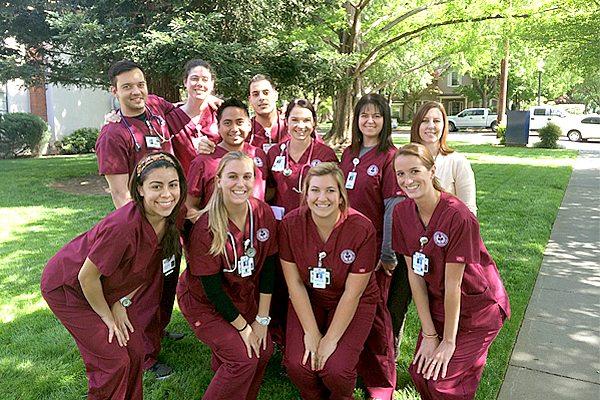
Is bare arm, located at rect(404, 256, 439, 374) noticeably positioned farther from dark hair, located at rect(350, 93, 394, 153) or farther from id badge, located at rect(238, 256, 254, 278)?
id badge, located at rect(238, 256, 254, 278)

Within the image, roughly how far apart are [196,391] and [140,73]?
95.1 inches

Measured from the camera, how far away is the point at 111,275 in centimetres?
253

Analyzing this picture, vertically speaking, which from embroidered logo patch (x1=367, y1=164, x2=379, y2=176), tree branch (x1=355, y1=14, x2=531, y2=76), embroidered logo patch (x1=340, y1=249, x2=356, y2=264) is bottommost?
embroidered logo patch (x1=340, y1=249, x2=356, y2=264)

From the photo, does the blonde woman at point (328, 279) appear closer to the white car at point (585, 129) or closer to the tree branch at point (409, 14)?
the tree branch at point (409, 14)

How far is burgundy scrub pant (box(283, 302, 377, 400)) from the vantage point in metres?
2.76

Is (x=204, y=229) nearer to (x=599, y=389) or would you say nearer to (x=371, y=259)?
(x=371, y=259)

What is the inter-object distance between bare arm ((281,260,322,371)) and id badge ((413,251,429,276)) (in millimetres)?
730

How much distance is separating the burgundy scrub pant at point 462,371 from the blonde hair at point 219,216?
1.42m

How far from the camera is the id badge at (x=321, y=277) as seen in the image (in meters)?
2.86

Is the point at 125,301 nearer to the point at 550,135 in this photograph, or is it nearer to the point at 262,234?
the point at 262,234

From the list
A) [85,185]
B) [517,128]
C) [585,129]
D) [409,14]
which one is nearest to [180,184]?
[85,185]

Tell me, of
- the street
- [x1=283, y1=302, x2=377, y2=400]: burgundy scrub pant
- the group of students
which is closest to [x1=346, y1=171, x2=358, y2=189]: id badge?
the group of students

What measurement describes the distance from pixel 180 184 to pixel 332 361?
1433 mm

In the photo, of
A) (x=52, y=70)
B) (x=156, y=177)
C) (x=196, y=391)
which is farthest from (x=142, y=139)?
(x=52, y=70)
